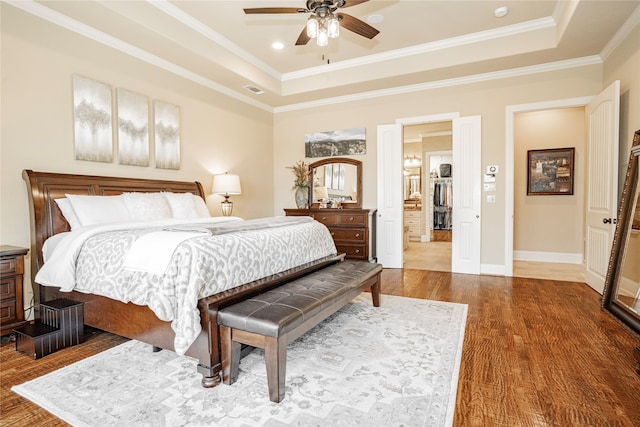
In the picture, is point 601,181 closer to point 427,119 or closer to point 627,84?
point 627,84

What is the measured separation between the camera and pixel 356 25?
2994mm

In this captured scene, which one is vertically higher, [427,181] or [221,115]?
[221,115]

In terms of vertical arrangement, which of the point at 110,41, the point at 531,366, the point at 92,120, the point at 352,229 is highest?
the point at 110,41

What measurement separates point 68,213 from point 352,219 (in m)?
3.69

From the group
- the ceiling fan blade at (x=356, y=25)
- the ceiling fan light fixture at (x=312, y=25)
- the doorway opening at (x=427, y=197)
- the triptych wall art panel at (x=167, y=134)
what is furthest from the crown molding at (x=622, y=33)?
the triptych wall art panel at (x=167, y=134)

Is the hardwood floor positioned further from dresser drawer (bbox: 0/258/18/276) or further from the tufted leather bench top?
the tufted leather bench top

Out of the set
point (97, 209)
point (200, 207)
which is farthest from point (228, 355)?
point (200, 207)

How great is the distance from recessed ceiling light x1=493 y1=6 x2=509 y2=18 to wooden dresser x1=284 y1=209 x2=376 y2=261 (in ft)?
9.74

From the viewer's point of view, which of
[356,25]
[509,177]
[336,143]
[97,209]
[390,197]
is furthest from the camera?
[336,143]

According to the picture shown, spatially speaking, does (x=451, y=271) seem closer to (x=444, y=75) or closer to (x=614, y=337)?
(x=614, y=337)

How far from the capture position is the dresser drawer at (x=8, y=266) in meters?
2.50

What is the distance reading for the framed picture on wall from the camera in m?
5.88

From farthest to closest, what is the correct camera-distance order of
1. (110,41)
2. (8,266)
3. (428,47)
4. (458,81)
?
(458,81)
(428,47)
(110,41)
(8,266)

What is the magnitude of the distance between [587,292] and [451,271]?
5.47 ft
